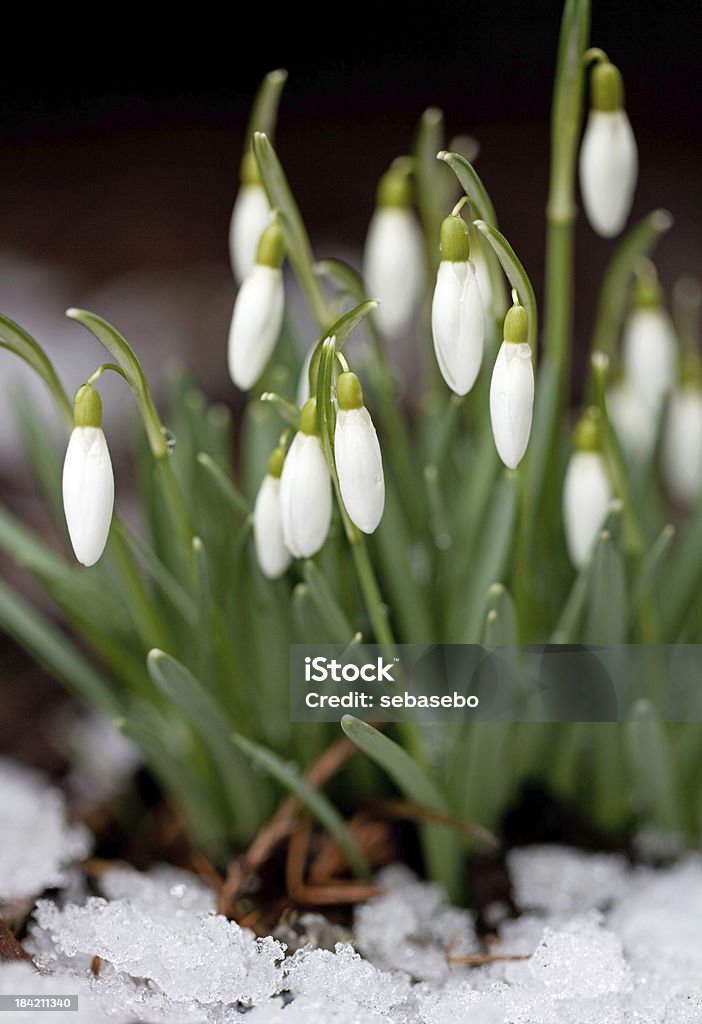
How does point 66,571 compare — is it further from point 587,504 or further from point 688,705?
point 688,705

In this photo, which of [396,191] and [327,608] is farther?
[396,191]

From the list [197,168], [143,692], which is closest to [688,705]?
[143,692]

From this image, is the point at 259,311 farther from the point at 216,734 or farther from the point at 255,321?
the point at 216,734

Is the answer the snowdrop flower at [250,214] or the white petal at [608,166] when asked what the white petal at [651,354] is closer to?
the white petal at [608,166]

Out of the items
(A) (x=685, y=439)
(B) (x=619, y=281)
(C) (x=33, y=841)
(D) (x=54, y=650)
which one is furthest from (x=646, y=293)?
(C) (x=33, y=841)

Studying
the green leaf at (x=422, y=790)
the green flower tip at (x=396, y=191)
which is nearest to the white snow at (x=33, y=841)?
the green leaf at (x=422, y=790)

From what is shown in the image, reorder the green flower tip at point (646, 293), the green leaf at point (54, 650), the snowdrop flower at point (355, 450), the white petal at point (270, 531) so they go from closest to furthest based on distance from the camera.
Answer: the snowdrop flower at point (355, 450), the white petal at point (270, 531), the green leaf at point (54, 650), the green flower tip at point (646, 293)

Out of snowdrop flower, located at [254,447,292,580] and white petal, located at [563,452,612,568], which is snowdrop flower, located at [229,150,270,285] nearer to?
snowdrop flower, located at [254,447,292,580]
